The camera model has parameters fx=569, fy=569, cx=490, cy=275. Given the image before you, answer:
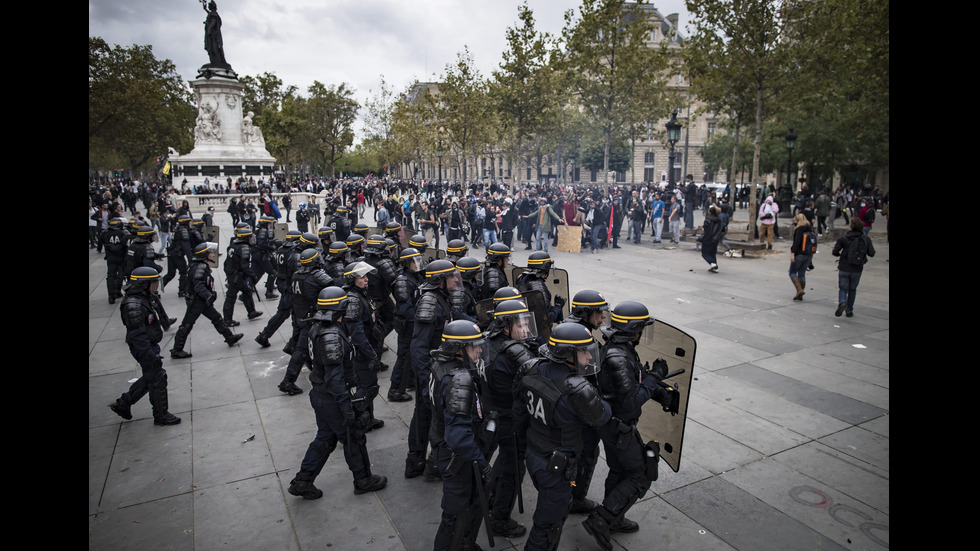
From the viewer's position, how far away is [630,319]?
174 inches

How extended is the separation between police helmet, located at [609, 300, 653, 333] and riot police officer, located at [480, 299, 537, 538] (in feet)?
2.37

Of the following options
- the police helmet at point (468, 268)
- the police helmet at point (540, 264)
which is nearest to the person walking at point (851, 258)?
the police helmet at point (540, 264)

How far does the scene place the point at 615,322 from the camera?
14.6 feet

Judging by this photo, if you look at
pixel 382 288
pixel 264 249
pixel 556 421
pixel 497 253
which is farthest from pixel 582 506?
pixel 264 249

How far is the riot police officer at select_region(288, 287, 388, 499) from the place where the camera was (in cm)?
496

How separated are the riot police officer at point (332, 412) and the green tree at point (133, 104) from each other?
3033 centimetres

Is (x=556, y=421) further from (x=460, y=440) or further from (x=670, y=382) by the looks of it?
(x=670, y=382)

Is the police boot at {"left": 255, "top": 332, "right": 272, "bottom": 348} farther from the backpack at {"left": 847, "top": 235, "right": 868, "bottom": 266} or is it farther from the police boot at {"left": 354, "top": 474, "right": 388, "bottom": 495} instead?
the backpack at {"left": 847, "top": 235, "right": 868, "bottom": 266}

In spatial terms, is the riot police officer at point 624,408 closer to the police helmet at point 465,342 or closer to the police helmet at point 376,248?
the police helmet at point 465,342
